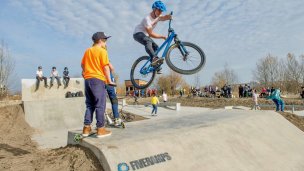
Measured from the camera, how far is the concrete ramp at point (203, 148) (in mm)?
5262

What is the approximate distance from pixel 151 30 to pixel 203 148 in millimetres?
3110

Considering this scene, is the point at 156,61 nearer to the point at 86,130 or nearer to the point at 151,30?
the point at 151,30

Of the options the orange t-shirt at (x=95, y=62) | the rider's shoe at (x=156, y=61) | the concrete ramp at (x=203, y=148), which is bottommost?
the concrete ramp at (x=203, y=148)

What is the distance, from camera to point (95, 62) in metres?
5.55

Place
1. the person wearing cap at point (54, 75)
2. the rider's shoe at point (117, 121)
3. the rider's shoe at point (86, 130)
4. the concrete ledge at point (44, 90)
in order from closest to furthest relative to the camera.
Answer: the rider's shoe at point (86, 130) → the rider's shoe at point (117, 121) → the concrete ledge at point (44, 90) → the person wearing cap at point (54, 75)

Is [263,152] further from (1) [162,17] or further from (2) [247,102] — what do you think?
(2) [247,102]

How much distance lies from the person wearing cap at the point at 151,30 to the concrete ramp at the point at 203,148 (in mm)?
2051

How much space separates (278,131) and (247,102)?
19132 mm

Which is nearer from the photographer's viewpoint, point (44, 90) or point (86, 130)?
point (86, 130)

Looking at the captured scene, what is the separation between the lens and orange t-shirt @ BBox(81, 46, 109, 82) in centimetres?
553

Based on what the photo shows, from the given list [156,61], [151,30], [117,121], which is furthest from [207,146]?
[151,30]

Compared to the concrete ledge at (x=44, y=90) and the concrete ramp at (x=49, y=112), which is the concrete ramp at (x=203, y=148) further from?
the concrete ledge at (x=44, y=90)

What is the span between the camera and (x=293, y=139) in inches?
348

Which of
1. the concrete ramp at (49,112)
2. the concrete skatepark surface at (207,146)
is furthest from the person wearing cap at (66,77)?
the concrete skatepark surface at (207,146)
